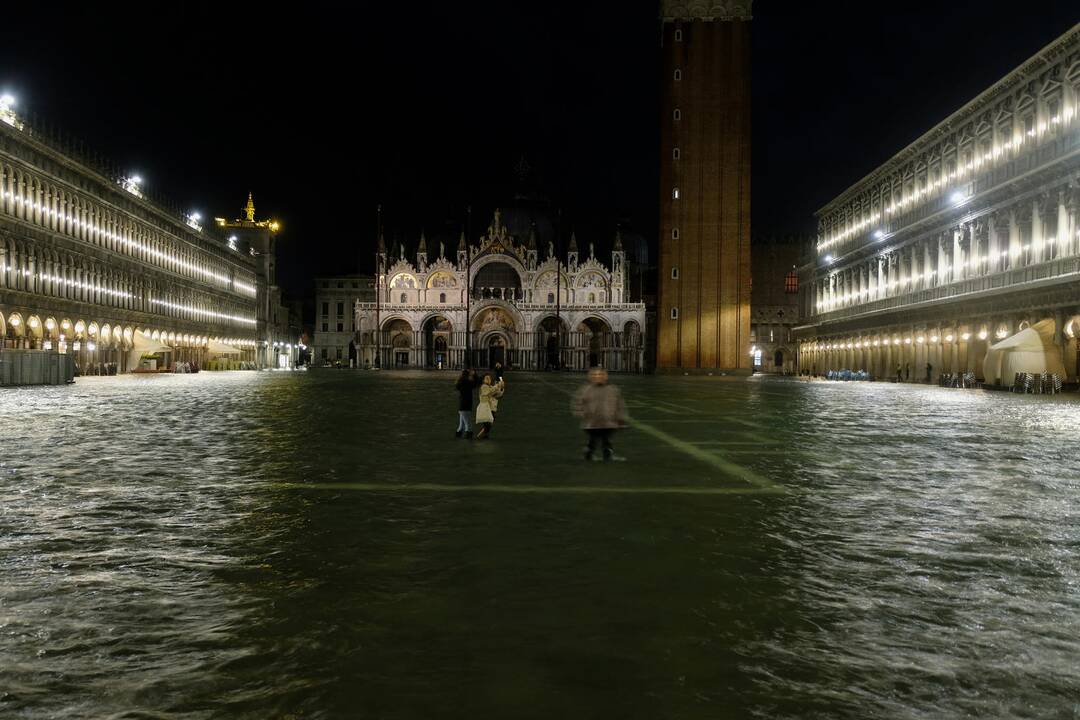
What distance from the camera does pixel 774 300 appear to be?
11031 cm

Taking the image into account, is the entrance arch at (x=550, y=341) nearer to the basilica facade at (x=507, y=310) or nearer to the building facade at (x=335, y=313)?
the basilica facade at (x=507, y=310)

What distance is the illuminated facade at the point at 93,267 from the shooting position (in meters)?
48.6

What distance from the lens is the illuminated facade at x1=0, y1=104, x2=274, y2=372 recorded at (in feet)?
159

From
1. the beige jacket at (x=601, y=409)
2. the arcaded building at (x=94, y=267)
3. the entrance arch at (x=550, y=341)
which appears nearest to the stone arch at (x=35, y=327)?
the arcaded building at (x=94, y=267)

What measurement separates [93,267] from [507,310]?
51.8 m

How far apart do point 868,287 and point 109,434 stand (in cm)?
6021

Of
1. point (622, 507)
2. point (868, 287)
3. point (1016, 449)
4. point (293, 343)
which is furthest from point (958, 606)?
point (293, 343)

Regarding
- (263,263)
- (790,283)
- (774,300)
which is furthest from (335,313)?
(790,283)

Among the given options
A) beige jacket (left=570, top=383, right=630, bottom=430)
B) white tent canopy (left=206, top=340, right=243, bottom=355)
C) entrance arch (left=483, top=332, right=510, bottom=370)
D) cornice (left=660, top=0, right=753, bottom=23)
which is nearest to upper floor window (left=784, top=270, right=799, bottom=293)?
entrance arch (left=483, top=332, right=510, bottom=370)

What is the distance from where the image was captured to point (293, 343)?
142m

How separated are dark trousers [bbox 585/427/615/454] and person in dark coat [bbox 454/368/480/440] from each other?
3.38 meters

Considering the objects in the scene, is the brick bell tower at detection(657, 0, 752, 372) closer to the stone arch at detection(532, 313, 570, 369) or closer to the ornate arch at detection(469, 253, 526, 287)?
the stone arch at detection(532, 313, 570, 369)

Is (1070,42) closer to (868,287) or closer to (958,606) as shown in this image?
(868,287)

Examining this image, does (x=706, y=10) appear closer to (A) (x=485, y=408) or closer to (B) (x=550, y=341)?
(B) (x=550, y=341)
